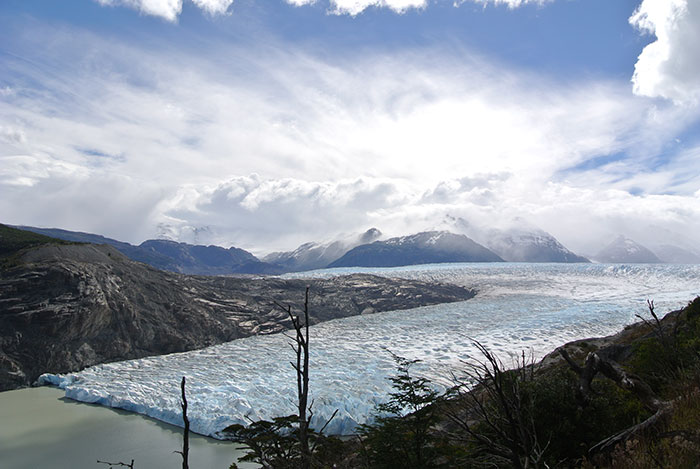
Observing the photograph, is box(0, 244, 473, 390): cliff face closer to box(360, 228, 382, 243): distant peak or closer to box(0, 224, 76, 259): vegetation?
box(0, 224, 76, 259): vegetation

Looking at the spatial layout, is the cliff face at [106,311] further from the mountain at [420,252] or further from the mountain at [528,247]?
the mountain at [528,247]

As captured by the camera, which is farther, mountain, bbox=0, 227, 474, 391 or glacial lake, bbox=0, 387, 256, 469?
mountain, bbox=0, 227, 474, 391

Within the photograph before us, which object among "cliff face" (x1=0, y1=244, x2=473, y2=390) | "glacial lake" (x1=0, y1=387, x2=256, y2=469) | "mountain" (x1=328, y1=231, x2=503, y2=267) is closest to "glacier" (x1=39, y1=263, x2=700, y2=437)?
"glacial lake" (x1=0, y1=387, x2=256, y2=469)

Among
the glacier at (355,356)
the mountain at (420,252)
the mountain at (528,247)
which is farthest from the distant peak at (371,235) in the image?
the glacier at (355,356)

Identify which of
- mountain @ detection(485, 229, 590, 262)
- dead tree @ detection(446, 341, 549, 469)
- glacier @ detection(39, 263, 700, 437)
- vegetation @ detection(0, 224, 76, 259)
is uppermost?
mountain @ detection(485, 229, 590, 262)

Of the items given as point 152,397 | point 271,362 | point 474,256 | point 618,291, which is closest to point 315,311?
point 271,362

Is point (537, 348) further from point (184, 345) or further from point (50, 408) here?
point (50, 408)

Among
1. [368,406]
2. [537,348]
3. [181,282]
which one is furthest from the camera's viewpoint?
[181,282]

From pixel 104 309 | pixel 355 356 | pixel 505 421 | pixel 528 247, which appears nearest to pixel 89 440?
pixel 104 309
